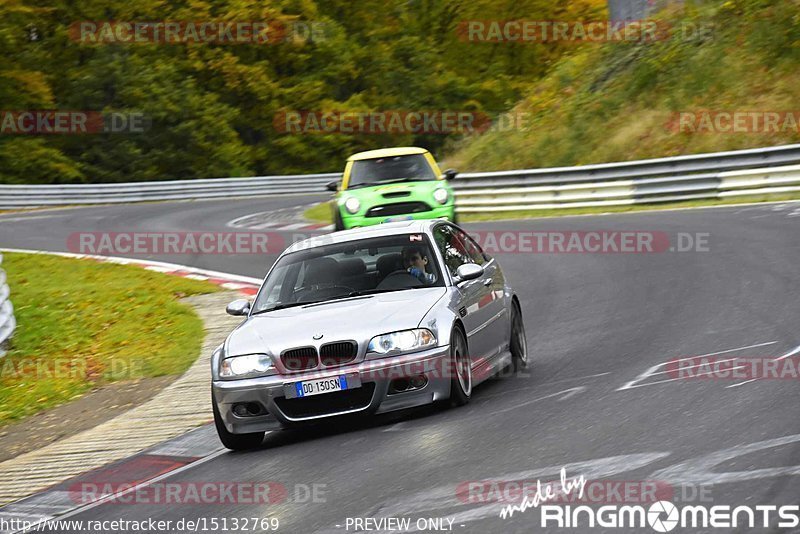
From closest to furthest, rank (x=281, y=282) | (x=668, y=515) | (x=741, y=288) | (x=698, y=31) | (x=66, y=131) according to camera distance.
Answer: (x=668, y=515), (x=281, y=282), (x=741, y=288), (x=698, y=31), (x=66, y=131)

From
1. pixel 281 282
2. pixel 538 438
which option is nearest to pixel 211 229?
pixel 281 282

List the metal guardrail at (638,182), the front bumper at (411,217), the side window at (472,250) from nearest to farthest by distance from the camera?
the side window at (472,250)
the front bumper at (411,217)
the metal guardrail at (638,182)

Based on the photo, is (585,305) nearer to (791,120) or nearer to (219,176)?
(791,120)

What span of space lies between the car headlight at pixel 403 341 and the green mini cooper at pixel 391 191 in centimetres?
977

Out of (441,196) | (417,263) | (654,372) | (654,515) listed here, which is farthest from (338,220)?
(654,515)

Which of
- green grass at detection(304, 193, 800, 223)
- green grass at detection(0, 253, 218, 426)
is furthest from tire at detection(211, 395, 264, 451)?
green grass at detection(304, 193, 800, 223)

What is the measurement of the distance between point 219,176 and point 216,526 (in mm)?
50964

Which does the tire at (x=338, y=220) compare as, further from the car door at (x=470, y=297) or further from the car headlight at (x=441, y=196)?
the car door at (x=470, y=297)

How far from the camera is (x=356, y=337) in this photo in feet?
28.2

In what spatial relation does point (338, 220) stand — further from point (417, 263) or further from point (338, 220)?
point (417, 263)

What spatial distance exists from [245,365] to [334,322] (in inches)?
26.9

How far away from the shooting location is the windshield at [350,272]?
31.9ft

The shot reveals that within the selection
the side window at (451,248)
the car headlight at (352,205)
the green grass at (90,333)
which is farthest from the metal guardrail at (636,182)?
the side window at (451,248)

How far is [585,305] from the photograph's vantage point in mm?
13828
